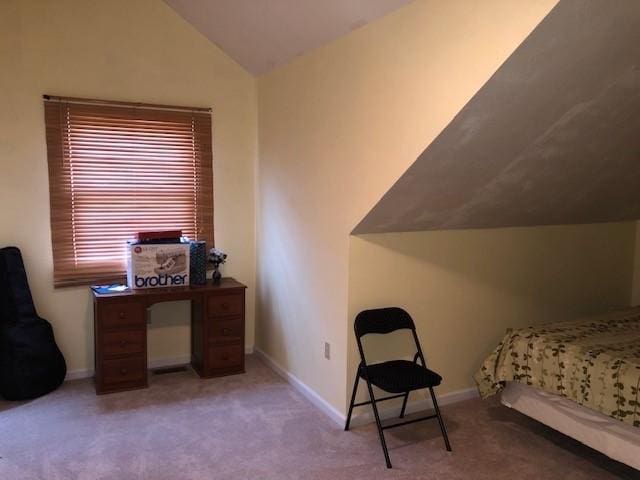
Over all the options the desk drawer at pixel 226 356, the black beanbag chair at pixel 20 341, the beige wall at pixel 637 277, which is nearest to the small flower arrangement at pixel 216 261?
the desk drawer at pixel 226 356

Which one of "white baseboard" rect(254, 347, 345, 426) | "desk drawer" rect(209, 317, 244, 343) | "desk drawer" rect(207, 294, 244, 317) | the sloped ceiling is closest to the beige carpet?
"white baseboard" rect(254, 347, 345, 426)

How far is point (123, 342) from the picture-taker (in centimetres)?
342

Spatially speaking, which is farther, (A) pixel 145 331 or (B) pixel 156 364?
(B) pixel 156 364

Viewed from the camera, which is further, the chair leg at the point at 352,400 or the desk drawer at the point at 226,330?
the desk drawer at the point at 226,330

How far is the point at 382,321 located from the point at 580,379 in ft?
3.40

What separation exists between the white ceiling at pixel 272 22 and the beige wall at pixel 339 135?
0.24 feet

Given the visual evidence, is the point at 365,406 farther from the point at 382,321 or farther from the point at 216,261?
the point at 216,261

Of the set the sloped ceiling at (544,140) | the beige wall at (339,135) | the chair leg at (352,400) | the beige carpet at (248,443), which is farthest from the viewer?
the chair leg at (352,400)

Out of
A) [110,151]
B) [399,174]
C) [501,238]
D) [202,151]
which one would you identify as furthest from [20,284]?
[501,238]

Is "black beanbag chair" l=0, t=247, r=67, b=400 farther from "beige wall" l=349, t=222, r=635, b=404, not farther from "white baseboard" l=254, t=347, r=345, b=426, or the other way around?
"beige wall" l=349, t=222, r=635, b=404

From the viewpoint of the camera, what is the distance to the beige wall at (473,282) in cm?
306

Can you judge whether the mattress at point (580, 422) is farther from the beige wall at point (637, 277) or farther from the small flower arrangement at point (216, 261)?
the small flower arrangement at point (216, 261)

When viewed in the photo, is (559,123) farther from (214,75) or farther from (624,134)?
(214,75)

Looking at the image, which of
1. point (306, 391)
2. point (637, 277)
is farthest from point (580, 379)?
point (637, 277)
